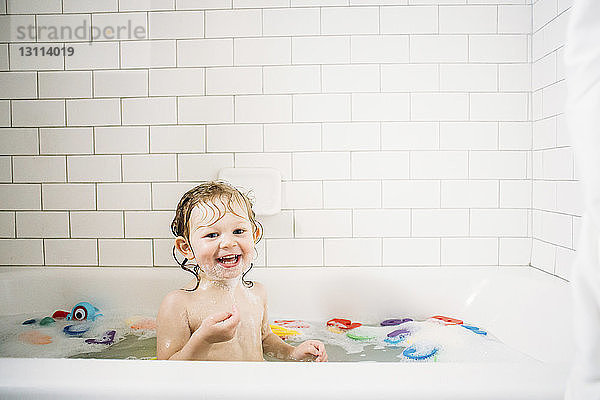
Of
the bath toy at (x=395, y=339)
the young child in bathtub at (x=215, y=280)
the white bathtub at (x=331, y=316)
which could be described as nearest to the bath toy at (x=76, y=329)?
the white bathtub at (x=331, y=316)

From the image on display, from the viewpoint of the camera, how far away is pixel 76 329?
6.62 feet

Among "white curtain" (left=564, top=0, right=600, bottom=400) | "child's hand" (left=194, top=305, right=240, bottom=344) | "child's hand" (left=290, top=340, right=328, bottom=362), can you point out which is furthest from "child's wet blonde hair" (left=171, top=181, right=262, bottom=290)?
"white curtain" (left=564, top=0, right=600, bottom=400)

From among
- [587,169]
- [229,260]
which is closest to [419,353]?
[229,260]

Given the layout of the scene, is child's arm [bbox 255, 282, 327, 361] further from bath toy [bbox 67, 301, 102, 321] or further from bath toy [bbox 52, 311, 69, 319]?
bath toy [bbox 52, 311, 69, 319]

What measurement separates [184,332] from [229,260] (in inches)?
8.6

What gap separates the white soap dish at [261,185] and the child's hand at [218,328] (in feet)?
2.62

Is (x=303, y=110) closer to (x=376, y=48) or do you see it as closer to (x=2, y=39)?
(x=376, y=48)

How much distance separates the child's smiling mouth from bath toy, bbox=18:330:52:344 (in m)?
0.79

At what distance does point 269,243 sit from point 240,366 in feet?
3.94

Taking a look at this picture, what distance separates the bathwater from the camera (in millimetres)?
1756

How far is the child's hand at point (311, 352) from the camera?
1.56 m

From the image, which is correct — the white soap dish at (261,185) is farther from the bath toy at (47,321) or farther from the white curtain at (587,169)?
the white curtain at (587,169)

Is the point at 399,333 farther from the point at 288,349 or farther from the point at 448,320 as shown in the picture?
the point at 288,349

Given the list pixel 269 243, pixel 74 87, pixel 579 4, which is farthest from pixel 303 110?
pixel 579 4
